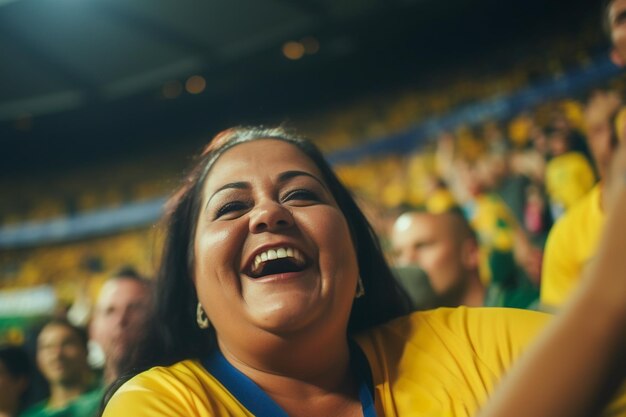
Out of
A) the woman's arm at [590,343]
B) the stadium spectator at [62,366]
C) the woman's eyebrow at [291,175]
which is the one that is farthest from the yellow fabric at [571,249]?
the woman's arm at [590,343]

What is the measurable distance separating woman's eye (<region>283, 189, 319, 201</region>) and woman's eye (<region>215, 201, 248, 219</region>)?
0.08 m

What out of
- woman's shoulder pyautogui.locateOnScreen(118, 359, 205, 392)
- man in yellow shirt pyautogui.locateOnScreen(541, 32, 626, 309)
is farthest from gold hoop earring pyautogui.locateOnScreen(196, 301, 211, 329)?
→ man in yellow shirt pyautogui.locateOnScreen(541, 32, 626, 309)

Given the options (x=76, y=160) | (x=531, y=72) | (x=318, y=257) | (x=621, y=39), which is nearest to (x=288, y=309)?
(x=318, y=257)

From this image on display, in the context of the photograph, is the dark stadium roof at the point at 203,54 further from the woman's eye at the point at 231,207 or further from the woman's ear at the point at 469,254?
the woman's eye at the point at 231,207

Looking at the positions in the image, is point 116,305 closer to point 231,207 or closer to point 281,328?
point 231,207

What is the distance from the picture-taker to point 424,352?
1248 mm

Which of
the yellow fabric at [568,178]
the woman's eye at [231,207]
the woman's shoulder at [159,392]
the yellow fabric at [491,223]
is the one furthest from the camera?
the yellow fabric at [491,223]

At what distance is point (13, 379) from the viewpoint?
265 centimetres

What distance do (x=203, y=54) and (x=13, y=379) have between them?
16.1 feet

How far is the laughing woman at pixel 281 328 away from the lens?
112 cm

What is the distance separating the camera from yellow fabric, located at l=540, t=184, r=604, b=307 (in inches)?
97.1

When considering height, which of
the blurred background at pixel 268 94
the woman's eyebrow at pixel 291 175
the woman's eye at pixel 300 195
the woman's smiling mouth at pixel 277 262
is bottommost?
the woman's smiling mouth at pixel 277 262

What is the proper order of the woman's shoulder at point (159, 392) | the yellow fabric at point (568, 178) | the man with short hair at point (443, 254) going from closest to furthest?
the woman's shoulder at point (159, 392) → the man with short hair at point (443, 254) → the yellow fabric at point (568, 178)

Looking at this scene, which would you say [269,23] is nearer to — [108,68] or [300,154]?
[108,68]
